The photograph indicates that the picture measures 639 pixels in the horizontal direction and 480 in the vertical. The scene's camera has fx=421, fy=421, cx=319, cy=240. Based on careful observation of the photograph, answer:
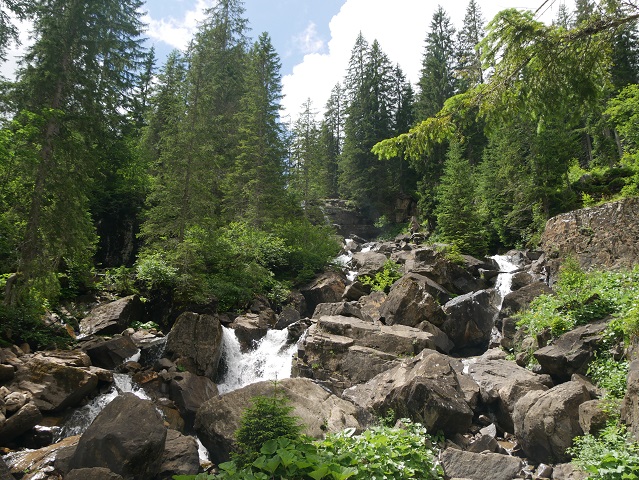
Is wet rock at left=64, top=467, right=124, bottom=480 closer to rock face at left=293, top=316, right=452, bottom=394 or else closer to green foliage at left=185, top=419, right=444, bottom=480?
green foliage at left=185, top=419, right=444, bottom=480

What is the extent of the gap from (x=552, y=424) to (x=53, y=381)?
1113cm

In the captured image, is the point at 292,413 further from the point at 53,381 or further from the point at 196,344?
the point at 196,344

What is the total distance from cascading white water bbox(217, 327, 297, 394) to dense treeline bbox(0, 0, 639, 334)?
2.56 m

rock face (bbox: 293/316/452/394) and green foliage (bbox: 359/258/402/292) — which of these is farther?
green foliage (bbox: 359/258/402/292)

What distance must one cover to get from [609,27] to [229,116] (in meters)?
31.4

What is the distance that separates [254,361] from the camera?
1493 cm

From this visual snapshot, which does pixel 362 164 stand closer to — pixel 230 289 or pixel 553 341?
pixel 230 289

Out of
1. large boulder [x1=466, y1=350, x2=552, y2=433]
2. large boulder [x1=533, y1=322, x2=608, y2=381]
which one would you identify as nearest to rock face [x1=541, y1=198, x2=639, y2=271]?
large boulder [x1=533, y1=322, x2=608, y2=381]

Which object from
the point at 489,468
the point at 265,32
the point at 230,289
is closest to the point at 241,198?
the point at 230,289

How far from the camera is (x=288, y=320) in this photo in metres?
17.5

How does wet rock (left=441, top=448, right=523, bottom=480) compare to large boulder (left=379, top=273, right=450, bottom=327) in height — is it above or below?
below

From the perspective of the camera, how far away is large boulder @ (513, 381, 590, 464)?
8422mm

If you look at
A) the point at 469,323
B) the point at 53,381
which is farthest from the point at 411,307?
the point at 53,381

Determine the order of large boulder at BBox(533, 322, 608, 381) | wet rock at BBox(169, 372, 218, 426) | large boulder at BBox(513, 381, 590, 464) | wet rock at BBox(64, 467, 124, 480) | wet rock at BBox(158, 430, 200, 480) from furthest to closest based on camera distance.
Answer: wet rock at BBox(169, 372, 218, 426) < large boulder at BBox(533, 322, 608, 381) < large boulder at BBox(513, 381, 590, 464) < wet rock at BBox(158, 430, 200, 480) < wet rock at BBox(64, 467, 124, 480)
